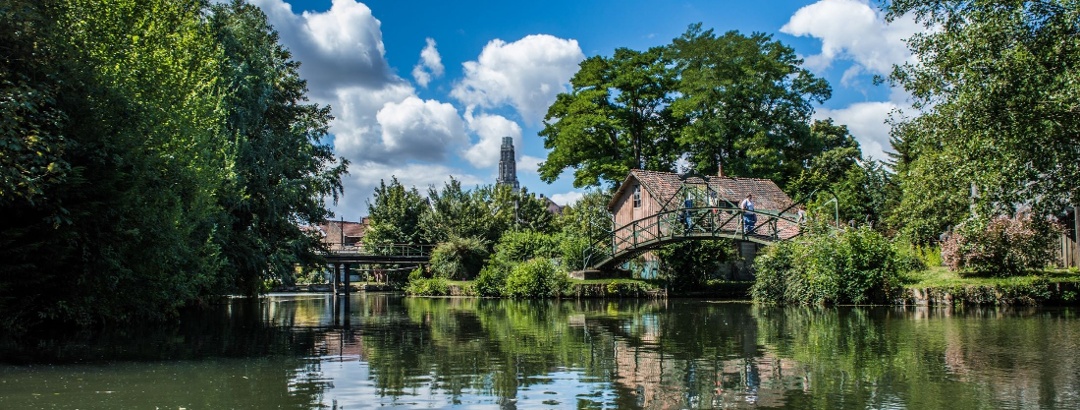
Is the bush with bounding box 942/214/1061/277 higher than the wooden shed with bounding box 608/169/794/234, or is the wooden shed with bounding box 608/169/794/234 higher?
the wooden shed with bounding box 608/169/794/234

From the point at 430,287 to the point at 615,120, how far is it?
1396cm

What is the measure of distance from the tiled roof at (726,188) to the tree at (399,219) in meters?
22.8

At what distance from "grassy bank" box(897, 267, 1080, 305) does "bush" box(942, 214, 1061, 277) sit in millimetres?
369

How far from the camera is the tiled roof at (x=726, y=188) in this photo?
3916 cm

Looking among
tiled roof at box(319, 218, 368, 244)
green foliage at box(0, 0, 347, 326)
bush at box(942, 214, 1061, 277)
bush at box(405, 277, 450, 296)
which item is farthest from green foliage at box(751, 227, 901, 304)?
tiled roof at box(319, 218, 368, 244)

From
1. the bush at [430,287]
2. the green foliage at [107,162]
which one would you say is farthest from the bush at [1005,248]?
the bush at [430,287]

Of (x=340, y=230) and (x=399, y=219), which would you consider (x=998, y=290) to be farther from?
(x=340, y=230)

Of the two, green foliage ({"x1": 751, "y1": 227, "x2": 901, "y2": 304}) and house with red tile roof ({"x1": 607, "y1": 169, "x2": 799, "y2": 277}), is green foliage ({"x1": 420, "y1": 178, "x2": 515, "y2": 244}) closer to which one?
house with red tile roof ({"x1": 607, "y1": 169, "x2": 799, "y2": 277})

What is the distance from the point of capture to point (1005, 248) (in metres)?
23.1

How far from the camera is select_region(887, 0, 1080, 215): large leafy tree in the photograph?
1658 centimetres

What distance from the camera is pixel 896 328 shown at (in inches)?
620

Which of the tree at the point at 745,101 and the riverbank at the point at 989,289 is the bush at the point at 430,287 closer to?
the tree at the point at 745,101

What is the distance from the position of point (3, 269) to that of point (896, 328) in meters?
16.2

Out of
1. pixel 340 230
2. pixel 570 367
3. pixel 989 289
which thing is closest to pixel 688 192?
pixel 989 289
